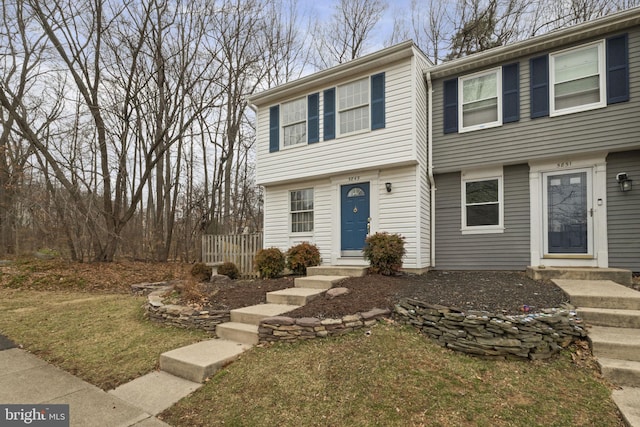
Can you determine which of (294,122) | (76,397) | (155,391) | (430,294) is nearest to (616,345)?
(430,294)

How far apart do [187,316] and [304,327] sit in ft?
6.88

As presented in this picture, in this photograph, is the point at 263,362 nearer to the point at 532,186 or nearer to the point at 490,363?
the point at 490,363

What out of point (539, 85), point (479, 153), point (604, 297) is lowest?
point (604, 297)

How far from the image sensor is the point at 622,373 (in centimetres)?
316

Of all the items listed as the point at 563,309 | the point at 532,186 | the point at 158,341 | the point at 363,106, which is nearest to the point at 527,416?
the point at 563,309

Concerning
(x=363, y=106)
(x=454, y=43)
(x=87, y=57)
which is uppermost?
(x=454, y=43)

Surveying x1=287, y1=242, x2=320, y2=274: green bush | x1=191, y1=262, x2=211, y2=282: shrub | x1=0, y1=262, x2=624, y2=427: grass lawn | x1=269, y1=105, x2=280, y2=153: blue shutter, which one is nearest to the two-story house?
x1=269, y1=105, x2=280, y2=153: blue shutter

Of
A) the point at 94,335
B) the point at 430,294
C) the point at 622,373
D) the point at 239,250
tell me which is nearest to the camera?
the point at 622,373

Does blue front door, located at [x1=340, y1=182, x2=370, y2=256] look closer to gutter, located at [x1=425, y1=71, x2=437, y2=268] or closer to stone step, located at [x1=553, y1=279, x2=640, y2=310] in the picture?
gutter, located at [x1=425, y1=71, x2=437, y2=268]

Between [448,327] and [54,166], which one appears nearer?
[448,327]

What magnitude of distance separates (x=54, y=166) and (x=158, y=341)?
9705mm

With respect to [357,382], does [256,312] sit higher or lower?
higher

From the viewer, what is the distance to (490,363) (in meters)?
3.59

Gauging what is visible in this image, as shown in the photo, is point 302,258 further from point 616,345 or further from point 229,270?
point 616,345
